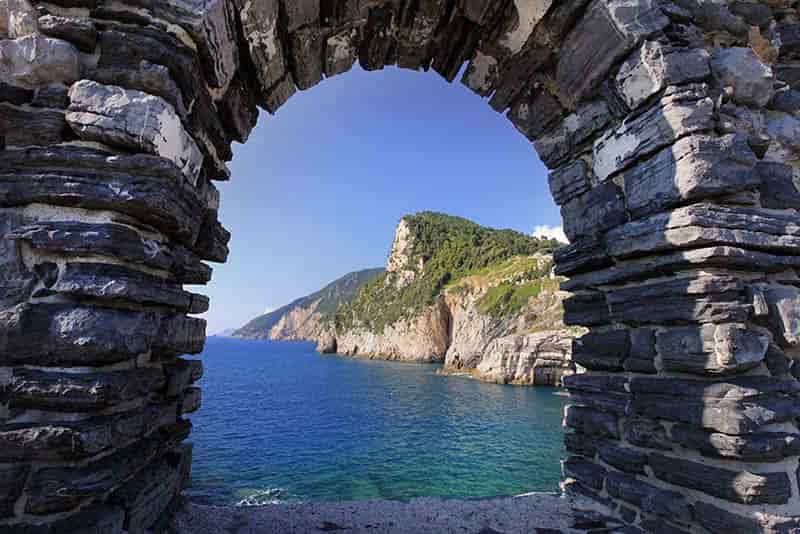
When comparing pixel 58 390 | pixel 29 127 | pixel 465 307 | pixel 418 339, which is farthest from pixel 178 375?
pixel 418 339

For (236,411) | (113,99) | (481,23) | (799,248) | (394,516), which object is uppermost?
(481,23)

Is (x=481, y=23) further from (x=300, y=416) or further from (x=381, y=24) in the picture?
(x=300, y=416)

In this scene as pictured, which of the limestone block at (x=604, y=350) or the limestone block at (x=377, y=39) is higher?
the limestone block at (x=377, y=39)

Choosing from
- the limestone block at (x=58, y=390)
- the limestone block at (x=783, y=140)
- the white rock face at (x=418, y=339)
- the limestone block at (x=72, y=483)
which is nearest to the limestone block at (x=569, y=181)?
the limestone block at (x=783, y=140)

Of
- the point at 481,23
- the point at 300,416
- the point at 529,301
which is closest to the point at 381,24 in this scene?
the point at 481,23

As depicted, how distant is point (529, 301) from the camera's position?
160 ft

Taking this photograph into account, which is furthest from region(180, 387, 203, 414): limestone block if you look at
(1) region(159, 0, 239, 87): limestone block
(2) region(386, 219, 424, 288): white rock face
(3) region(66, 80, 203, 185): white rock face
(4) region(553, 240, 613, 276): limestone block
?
(2) region(386, 219, 424, 288): white rock face

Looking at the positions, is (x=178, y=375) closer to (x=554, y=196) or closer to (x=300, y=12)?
(x=300, y=12)

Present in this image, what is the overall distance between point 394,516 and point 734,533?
3.03 metres

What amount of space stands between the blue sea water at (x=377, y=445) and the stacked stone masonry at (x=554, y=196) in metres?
3.73

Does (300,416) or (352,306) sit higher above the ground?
(352,306)

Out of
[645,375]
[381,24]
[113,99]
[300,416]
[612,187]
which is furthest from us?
[300,416]

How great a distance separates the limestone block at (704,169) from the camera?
254cm

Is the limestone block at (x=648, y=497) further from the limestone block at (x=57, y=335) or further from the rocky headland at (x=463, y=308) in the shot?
the rocky headland at (x=463, y=308)
